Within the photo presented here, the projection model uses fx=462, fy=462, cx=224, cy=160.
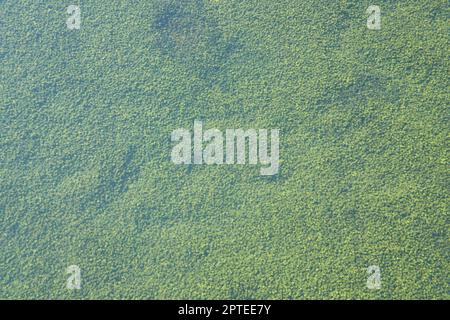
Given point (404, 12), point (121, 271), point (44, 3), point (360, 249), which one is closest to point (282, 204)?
point (360, 249)

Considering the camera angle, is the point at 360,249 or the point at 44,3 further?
the point at 44,3

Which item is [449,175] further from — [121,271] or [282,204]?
[121,271]

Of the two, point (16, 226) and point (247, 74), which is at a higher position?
point (247, 74)

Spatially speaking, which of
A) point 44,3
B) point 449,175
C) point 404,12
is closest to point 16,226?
point 44,3
